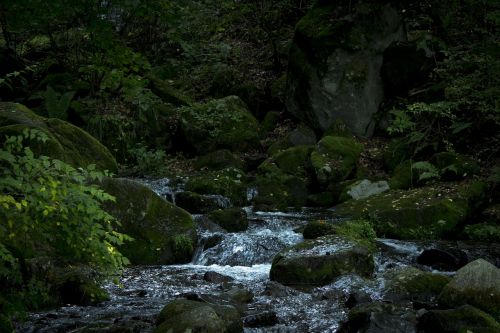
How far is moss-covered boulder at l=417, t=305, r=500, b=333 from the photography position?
5477 millimetres

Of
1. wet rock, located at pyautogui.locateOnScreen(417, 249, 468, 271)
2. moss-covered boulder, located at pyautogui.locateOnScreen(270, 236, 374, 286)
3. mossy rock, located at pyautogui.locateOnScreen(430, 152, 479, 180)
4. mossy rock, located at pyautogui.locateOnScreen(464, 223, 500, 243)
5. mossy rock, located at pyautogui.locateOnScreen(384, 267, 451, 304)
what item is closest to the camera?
mossy rock, located at pyautogui.locateOnScreen(384, 267, 451, 304)

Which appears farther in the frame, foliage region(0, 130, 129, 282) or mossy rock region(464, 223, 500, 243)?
mossy rock region(464, 223, 500, 243)

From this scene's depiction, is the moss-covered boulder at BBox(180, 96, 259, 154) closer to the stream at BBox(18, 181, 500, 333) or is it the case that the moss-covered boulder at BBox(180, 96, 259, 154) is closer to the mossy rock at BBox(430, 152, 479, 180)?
the stream at BBox(18, 181, 500, 333)

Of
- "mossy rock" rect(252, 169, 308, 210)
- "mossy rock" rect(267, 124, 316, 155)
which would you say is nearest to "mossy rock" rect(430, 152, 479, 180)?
"mossy rock" rect(252, 169, 308, 210)

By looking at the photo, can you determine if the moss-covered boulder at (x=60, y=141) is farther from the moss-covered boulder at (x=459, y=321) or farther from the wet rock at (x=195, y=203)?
the moss-covered boulder at (x=459, y=321)

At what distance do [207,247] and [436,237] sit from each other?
439 cm

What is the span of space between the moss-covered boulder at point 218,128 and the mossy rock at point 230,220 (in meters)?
5.95

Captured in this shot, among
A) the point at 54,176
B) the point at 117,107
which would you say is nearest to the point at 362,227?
the point at 54,176

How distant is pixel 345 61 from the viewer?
1534 centimetres

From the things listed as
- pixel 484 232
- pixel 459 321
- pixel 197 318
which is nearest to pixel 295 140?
pixel 484 232

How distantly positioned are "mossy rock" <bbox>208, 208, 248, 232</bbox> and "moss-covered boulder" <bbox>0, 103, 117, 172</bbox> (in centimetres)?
259

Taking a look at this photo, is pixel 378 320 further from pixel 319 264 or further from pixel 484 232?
pixel 484 232

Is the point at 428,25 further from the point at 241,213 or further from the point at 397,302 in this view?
the point at 397,302

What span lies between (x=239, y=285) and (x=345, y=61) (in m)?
9.56
